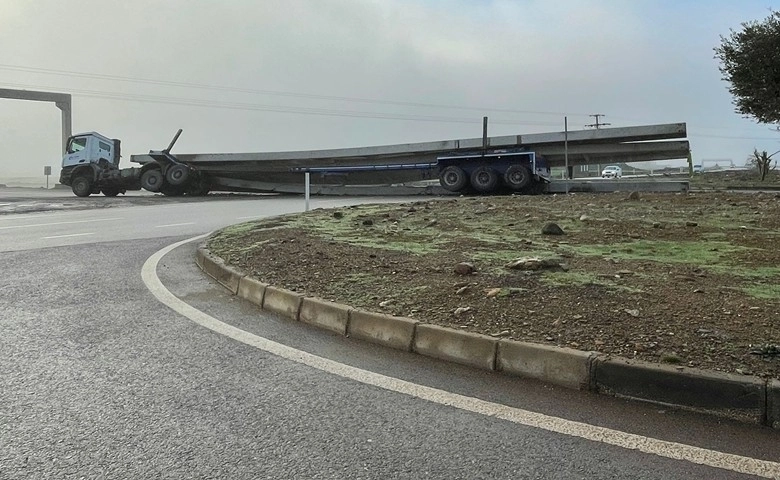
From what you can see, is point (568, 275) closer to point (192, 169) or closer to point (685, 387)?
point (685, 387)

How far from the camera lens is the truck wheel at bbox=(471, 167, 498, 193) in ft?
77.0

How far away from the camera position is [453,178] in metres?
24.4

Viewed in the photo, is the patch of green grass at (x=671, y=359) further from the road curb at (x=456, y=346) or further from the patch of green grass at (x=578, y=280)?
the patch of green grass at (x=578, y=280)

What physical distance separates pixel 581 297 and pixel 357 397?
7.90 feet

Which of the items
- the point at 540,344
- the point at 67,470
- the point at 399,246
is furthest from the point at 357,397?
the point at 399,246

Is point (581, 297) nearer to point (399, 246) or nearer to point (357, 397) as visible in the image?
point (357, 397)

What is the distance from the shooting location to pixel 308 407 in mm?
3373

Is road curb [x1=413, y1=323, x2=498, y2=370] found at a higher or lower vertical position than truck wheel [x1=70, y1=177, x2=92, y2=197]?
lower

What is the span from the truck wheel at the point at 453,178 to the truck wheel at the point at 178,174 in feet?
42.8

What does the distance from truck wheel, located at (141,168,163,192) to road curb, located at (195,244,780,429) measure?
2684cm

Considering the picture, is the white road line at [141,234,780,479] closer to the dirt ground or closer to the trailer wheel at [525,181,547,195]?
the dirt ground

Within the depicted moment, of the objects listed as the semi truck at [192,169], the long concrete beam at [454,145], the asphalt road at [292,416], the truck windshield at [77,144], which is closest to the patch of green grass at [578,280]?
the asphalt road at [292,416]

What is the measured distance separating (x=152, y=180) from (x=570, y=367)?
2945 centimetres

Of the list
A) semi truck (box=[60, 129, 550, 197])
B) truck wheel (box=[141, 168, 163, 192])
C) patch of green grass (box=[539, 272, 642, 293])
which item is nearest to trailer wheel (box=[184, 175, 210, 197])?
semi truck (box=[60, 129, 550, 197])
